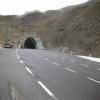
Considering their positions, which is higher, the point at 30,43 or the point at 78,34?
the point at 78,34

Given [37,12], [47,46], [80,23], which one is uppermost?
[37,12]

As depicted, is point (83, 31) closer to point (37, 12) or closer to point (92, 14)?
point (92, 14)

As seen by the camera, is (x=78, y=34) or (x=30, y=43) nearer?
(x=78, y=34)

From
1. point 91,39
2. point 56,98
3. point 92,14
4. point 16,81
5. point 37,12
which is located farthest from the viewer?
point 37,12

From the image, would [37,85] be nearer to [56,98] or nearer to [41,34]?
[56,98]

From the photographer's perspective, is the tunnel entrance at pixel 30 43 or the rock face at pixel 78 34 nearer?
the rock face at pixel 78 34

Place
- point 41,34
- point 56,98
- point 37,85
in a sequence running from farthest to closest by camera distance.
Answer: point 41,34 → point 37,85 → point 56,98

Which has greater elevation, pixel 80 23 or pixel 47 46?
pixel 80 23

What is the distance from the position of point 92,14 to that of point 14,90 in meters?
61.1

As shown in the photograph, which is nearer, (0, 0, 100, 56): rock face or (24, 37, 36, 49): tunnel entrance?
(0, 0, 100, 56): rock face

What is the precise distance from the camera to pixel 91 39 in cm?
5825

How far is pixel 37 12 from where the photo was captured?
176 meters

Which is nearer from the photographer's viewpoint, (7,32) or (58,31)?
(58,31)

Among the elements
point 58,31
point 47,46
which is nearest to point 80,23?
point 58,31
